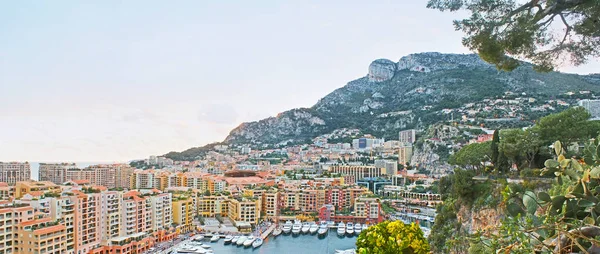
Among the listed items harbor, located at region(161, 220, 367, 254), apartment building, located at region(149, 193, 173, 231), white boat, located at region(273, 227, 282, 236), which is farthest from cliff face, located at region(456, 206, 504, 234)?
apartment building, located at region(149, 193, 173, 231)

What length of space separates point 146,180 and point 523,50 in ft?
89.7

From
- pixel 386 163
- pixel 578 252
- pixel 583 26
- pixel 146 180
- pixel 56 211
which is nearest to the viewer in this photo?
pixel 578 252

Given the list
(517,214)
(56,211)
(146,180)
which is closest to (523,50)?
(517,214)

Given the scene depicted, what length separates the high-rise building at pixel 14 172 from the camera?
24547mm

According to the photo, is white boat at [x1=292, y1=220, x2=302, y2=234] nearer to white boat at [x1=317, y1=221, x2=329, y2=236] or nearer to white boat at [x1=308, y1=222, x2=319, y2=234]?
white boat at [x1=308, y1=222, x2=319, y2=234]

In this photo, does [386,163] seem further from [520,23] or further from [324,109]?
[520,23]

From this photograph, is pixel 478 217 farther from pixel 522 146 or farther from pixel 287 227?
pixel 287 227

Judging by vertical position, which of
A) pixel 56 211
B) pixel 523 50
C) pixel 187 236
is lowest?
pixel 187 236

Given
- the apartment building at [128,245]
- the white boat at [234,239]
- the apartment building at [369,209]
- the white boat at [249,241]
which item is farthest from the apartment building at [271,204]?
the apartment building at [128,245]

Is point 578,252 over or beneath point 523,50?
beneath

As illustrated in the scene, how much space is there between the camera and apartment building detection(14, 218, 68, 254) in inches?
400

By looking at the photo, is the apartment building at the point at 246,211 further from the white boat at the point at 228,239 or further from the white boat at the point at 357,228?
the white boat at the point at 357,228

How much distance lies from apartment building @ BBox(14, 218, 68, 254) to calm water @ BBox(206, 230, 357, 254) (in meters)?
6.04

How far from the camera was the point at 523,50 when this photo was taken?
2.71 metres
